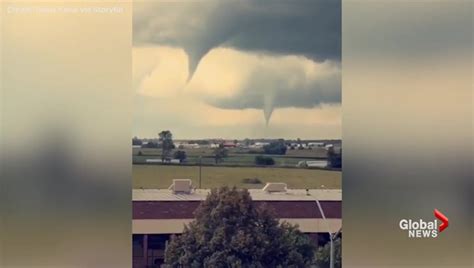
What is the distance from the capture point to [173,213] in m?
3.54

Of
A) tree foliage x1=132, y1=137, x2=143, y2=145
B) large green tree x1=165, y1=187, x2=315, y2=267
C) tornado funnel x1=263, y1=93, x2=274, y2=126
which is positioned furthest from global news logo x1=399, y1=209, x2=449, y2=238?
tree foliage x1=132, y1=137, x2=143, y2=145

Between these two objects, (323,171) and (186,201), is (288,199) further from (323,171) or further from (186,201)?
(186,201)

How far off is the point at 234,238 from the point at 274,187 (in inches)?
14.2

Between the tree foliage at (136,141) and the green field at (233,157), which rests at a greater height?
the tree foliage at (136,141)

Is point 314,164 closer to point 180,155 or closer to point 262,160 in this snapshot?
point 262,160

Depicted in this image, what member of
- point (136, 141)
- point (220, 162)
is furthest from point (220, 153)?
point (136, 141)

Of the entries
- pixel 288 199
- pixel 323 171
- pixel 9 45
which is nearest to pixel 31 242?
pixel 9 45

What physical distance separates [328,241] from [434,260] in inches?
24.3

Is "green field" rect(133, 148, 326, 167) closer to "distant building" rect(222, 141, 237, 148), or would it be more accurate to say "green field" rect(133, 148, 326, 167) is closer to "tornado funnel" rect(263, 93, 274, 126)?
"distant building" rect(222, 141, 237, 148)

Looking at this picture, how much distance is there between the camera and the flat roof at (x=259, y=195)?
3521mm

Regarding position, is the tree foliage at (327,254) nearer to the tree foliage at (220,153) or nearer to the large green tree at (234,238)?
the large green tree at (234,238)

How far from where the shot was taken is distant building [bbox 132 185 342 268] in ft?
11.6

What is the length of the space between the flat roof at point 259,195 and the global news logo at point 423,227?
1.33 feet

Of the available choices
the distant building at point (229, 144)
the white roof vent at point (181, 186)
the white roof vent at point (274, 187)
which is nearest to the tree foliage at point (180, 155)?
the white roof vent at point (181, 186)
